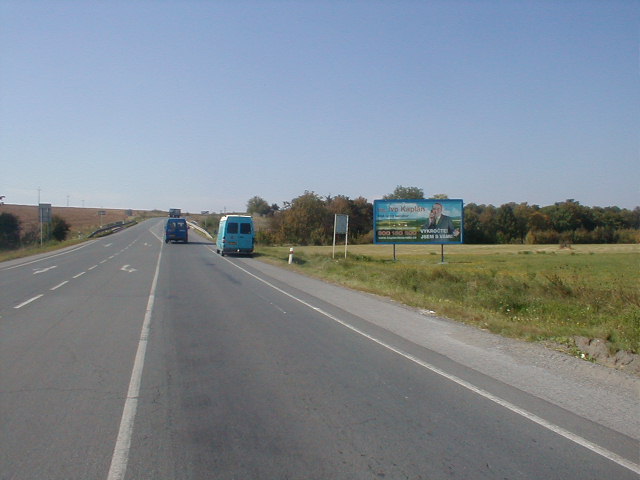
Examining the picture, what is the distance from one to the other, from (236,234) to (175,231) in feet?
60.3

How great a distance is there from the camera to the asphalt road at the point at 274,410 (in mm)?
5059

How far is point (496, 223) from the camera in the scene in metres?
86.1

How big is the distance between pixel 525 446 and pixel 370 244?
246 ft

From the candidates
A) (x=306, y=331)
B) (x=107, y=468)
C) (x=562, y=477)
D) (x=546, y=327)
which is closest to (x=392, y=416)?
(x=562, y=477)

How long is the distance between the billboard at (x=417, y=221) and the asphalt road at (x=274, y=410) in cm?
2998

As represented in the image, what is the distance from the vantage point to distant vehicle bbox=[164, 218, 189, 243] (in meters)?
57.9

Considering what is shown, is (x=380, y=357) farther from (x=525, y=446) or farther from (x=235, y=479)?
(x=235, y=479)

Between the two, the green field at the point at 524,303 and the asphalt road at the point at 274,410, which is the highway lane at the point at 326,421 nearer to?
the asphalt road at the point at 274,410

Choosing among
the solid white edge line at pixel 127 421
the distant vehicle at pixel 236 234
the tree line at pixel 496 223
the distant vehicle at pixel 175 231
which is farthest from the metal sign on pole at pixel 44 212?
the solid white edge line at pixel 127 421

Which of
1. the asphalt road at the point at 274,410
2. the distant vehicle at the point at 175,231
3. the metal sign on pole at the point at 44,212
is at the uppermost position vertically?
the metal sign on pole at the point at 44,212

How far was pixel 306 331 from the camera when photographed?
11898mm

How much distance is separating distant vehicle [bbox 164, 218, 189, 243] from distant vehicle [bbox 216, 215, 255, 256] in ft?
55.2

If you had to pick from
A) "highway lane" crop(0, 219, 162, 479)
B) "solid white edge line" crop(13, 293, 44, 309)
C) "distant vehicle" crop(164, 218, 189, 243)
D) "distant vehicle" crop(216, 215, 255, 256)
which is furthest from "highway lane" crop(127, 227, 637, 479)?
"distant vehicle" crop(164, 218, 189, 243)

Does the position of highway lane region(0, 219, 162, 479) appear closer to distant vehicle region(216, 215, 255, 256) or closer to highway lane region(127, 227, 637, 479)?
highway lane region(127, 227, 637, 479)
